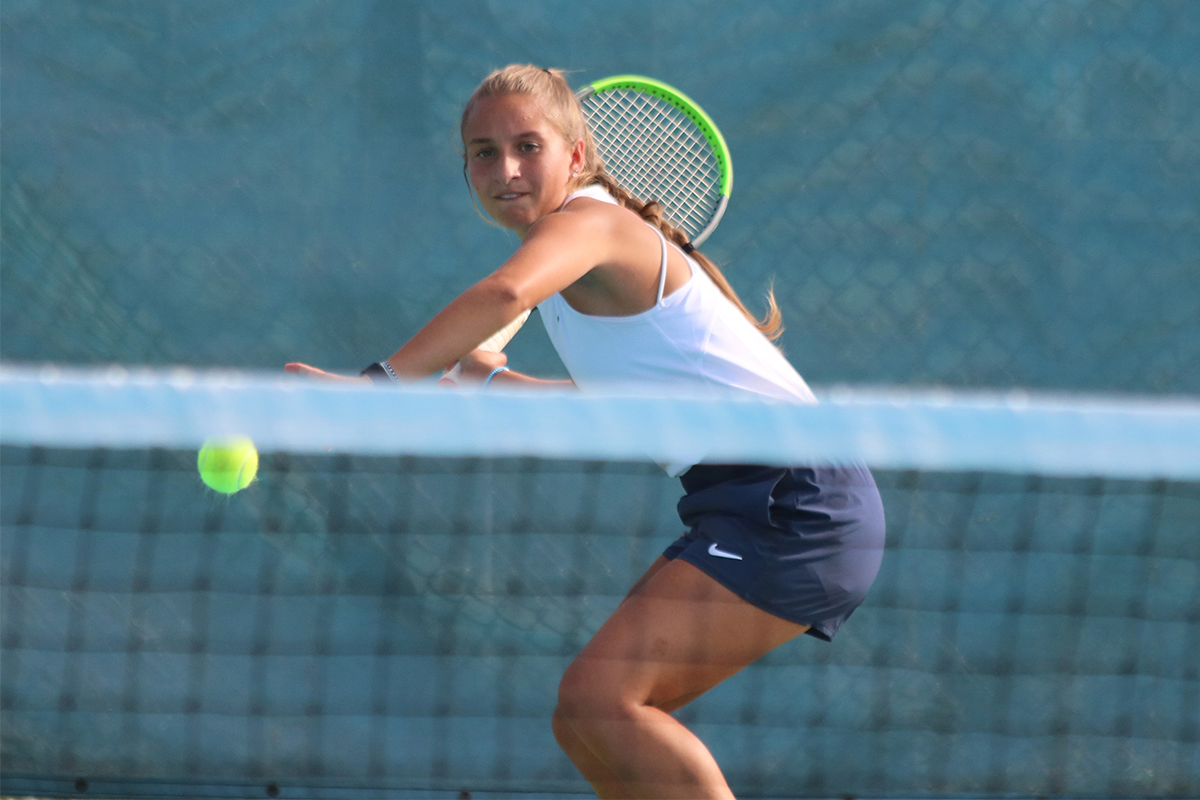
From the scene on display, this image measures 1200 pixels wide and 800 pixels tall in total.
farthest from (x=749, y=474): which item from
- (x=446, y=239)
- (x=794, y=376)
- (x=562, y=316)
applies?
(x=446, y=239)

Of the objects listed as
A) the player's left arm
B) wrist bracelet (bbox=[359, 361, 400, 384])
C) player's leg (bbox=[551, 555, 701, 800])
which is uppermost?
the player's left arm

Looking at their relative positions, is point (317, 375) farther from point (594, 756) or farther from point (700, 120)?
point (700, 120)

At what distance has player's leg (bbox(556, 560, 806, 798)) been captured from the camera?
1569 mm

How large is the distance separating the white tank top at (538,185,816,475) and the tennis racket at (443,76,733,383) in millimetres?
1016

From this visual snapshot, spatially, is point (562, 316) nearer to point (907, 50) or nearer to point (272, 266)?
point (272, 266)

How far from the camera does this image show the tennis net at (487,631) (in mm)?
2916

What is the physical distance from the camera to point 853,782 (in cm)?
306

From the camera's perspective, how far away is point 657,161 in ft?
9.16

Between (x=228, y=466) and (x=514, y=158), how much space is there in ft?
3.59

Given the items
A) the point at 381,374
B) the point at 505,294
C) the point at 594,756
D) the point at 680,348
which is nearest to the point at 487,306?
the point at 505,294

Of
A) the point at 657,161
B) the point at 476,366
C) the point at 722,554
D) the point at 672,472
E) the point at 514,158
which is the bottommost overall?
the point at 722,554

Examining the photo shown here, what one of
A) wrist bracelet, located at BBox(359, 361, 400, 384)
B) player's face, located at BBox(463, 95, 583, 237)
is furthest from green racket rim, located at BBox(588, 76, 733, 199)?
wrist bracelet, located at BBox(359, 361, 400, 384)

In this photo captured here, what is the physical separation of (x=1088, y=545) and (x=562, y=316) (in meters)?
1.80

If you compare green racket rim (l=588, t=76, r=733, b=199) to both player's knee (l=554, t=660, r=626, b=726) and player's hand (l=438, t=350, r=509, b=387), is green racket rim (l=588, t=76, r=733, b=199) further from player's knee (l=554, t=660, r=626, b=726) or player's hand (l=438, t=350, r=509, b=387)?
player's knee (l=554, t=660, r=626, b=726)
